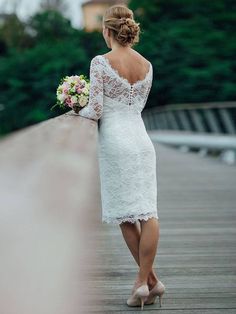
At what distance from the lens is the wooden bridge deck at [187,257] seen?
4.35 metres

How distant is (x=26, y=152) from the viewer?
3625 mm

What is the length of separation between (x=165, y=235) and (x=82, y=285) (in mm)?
2151

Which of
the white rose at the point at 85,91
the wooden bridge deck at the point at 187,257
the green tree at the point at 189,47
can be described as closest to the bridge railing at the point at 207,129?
the wooden bridge deck at the point at 187,257

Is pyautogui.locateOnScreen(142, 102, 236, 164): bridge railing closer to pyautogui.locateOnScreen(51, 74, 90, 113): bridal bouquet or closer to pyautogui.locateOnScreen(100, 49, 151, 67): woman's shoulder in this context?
pyautogui.locateOnScreen(51, 74, 90, 113): bridal bouquet

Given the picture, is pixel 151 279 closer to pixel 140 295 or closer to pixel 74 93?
pixel 140 295

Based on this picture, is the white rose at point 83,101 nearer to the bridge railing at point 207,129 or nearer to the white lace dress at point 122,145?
the white lace dress at point 122,145

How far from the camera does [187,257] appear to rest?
571 centimetres

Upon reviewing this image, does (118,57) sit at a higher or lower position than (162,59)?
lower

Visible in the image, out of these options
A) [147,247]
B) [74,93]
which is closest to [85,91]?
[74,93]

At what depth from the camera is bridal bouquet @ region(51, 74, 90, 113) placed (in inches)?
170

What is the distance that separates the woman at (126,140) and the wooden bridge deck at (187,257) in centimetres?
25

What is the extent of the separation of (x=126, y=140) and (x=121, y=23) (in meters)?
0.60

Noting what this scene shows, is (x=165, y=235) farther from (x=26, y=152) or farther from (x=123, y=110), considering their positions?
(x=26, y=152)

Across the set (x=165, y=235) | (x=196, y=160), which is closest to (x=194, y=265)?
(x=165, y=235)
